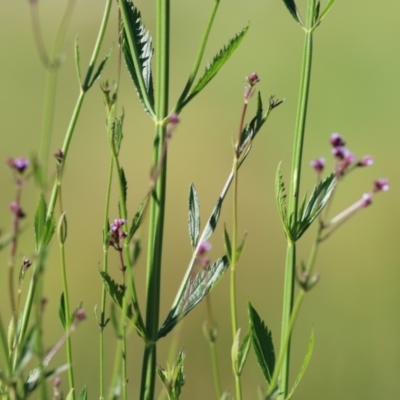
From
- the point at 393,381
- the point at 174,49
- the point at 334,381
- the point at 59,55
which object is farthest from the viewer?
the point at 174,49

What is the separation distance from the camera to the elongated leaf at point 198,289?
48 centimetres

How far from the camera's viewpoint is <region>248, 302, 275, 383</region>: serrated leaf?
48 cm

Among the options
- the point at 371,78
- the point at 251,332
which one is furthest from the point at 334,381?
the point at 371,78

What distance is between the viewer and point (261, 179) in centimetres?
199

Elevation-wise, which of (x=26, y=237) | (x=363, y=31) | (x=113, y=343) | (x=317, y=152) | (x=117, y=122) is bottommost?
(x=113, y=343)

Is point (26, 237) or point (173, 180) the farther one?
point (173, 180)

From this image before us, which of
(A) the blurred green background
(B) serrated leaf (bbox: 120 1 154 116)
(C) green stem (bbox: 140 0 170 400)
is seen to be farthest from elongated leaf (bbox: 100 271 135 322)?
(A) the blurred green background

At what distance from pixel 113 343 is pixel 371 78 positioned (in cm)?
139

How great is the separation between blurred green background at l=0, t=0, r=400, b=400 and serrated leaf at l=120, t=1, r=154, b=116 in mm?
751

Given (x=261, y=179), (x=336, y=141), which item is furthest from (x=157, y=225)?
(x=261, y=179)

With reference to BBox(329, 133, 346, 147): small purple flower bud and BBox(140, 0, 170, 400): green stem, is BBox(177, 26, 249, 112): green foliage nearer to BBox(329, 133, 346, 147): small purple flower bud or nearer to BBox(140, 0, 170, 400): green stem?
BBox(140, 0, 170, 400): green stem

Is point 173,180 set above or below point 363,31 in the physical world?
below

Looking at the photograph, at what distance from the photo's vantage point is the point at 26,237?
1.64 meters

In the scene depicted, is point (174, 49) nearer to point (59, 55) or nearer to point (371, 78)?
point (371, 78)
